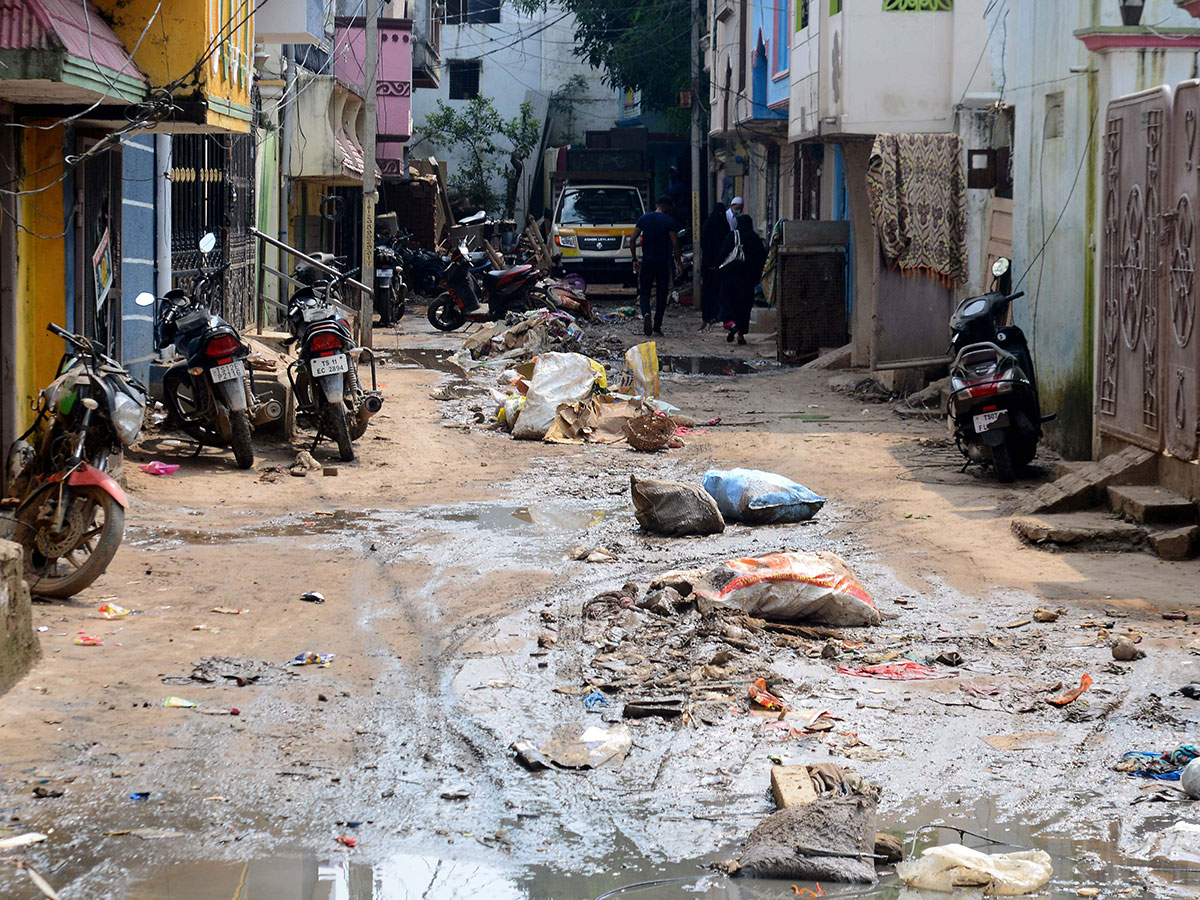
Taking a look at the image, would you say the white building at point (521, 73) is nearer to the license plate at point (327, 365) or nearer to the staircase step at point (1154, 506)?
the license plate at point (327, 365)

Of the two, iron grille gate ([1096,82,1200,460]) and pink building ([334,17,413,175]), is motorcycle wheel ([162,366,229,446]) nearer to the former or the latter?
iron grille gate ([1096,82,1200,460])

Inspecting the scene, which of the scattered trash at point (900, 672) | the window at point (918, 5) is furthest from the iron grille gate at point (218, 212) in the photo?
the scattered trash at point (900, 672)

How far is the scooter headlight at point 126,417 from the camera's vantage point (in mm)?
6578

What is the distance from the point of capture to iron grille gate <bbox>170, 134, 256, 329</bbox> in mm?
13164

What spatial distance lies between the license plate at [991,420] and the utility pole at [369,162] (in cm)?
Answer: 948

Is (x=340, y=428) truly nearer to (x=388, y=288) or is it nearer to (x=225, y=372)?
(x=225, y=372)

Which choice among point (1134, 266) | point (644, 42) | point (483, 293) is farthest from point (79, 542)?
point (644, 42)

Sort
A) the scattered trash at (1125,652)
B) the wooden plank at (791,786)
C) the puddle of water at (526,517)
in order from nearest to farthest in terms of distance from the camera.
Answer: the wooden plank at (791,786) → the scattered trash at (1125,652) → the puddle of water at (526,517)

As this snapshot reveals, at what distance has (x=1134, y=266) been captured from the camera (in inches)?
351

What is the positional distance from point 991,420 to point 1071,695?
4.51 metres

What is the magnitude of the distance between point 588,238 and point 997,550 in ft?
67.6

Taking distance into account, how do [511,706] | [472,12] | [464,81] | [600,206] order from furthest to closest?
1. [472,12]
2. [464,81]
3. [600,206]
4. [511,706]

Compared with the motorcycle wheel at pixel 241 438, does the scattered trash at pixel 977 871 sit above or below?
below

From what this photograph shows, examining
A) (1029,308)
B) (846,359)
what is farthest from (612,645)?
(846,359)
